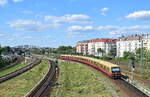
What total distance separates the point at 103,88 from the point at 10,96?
14.3 m

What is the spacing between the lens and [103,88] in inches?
1469

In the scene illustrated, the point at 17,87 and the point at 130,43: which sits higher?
the point at 130,43

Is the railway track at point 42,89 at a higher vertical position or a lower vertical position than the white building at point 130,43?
lower

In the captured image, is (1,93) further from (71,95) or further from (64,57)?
(64,57)

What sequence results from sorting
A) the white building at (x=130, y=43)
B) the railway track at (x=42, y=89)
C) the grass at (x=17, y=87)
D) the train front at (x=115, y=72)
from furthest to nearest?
1. the white building at (x=130, y=43)
2. the train front at (x=115, y=72)
3. the grass at (x=17, y=87)
4. the railway track at (x=42, y=89)

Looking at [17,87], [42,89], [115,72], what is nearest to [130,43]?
[115,72]

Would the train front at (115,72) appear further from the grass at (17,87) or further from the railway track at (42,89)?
the grass at (17,87)

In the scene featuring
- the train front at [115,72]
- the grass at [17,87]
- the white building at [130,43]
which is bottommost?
the grass at [17,87]

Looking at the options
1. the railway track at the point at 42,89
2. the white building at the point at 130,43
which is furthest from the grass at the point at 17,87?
the white building at the point at 130,43

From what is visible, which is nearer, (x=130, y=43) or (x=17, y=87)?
(x=17, y=87)

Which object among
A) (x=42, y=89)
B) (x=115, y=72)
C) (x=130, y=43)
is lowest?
(x=42, y=89)

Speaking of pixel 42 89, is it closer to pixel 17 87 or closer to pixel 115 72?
pixel 17 87

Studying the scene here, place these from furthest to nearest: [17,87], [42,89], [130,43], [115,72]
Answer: [130,43] < [115,72] < [17,87] < [42,89]

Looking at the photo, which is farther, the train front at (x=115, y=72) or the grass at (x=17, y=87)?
the train front at (x=115, y=72)
